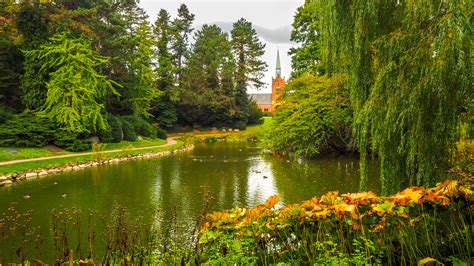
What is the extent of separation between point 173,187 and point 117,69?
2103 cm

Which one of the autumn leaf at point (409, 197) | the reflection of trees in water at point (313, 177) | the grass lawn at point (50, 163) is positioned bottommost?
the reflection of trees in water at point (313, 177)

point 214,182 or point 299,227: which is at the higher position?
point 299,227

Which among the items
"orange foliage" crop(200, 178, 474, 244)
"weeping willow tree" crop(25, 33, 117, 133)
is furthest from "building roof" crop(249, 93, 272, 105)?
"orange foliage" crop(200, 178, 474, 244)

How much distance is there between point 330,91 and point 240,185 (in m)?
8.14

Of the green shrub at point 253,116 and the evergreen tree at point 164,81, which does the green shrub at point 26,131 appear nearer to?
the evergreen tree at point 164,81

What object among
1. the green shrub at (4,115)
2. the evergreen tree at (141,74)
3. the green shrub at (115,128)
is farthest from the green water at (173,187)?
the evergreen tree at (141,74)

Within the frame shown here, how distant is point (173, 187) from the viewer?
11727mm

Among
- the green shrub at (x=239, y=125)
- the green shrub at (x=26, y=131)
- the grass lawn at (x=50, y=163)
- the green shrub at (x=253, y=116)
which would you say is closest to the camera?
the grass lawn at (x=50, y=163)

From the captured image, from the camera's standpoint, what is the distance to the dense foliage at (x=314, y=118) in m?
16.8

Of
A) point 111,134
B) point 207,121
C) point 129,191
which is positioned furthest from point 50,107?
point 207,121

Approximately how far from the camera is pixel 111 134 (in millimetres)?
24250

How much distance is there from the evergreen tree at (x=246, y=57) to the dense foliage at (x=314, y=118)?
2879 centimetres

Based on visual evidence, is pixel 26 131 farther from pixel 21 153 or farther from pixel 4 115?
pixel 4 115

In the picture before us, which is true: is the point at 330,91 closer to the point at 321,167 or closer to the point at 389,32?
the point at 321,167
